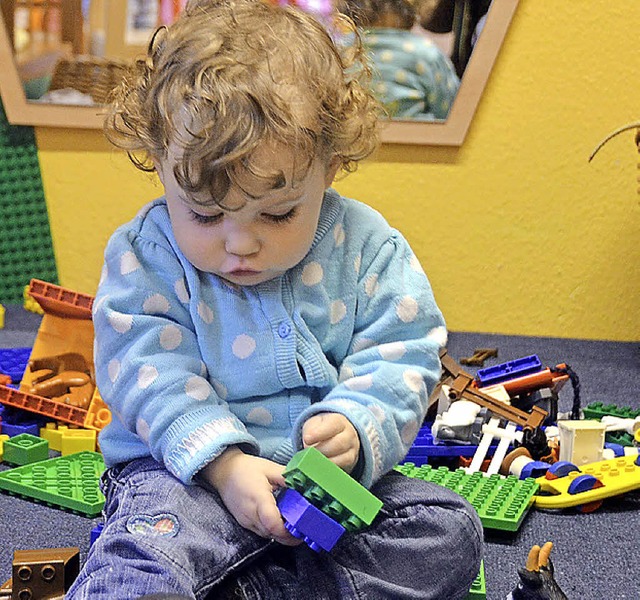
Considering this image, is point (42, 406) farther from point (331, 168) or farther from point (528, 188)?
point (528, 188)

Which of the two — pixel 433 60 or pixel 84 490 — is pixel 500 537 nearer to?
pixel 84 490

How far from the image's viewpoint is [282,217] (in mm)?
717

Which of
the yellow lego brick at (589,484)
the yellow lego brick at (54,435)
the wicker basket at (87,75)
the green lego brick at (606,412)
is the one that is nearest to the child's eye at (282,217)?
the yellow lego brick at (589,484)

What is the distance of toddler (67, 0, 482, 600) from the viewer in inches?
26.8

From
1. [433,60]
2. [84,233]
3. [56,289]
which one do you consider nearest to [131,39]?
[84,233]

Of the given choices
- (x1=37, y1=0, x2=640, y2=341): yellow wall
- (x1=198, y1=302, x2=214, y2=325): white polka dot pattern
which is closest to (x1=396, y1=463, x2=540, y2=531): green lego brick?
(x1=198, y1=302, x2=214, y2=325): white polka dot pattern

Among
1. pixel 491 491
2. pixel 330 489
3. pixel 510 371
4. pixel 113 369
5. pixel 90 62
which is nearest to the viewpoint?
pixel 330 489

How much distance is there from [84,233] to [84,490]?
1028mm

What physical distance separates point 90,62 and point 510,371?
1.03 meters

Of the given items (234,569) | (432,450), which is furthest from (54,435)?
(234,569)

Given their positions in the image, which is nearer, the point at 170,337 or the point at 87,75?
the point at 170,337

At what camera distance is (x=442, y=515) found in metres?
0.76

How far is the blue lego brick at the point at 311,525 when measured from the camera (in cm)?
65

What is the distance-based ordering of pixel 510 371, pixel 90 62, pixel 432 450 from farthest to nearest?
pixel 90 62
pixel 510 371
pixel 432 450
